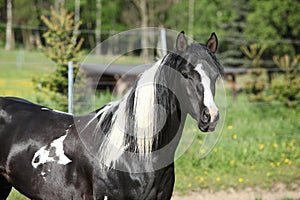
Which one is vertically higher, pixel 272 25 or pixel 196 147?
pixel 272 25

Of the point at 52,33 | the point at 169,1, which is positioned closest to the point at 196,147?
the point at 52,33

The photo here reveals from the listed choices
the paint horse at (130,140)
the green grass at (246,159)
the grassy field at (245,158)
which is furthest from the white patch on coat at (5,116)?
the green grass at (246,159)

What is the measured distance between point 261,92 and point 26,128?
291 inches

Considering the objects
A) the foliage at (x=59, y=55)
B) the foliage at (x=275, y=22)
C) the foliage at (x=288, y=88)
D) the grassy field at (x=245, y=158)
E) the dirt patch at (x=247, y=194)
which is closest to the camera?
the dirt patch at (x=247, y=194)

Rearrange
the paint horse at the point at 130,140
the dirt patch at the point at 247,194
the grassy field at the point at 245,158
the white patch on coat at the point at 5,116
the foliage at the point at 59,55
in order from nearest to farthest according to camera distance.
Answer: the paint horse at the point at 130,140 < the white patch on coat at the point at 5,116 < the dirt patch at the point at 247,194 < the grassy field at the point at 245,158 < the foliage at the point at 59,55

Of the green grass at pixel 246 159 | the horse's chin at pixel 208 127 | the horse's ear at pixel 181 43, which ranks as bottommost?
the green grass at pixel 246 159

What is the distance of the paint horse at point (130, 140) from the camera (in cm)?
244

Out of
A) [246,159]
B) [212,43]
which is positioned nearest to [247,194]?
[246,159]

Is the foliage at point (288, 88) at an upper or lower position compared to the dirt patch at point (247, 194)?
upper

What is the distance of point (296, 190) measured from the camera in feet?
17.5

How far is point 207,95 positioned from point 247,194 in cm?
318

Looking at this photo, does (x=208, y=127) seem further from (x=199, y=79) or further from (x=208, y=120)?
(x=199, y=79)

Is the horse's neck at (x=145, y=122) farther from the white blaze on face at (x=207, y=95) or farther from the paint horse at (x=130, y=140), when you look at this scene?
the white blaze on face at (x=207, y=95)

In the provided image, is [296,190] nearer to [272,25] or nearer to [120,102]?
[120,102]
